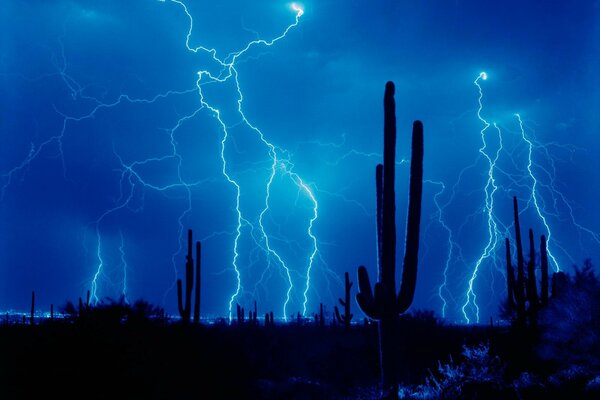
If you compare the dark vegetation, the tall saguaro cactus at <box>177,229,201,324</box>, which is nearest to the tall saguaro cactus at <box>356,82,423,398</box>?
the dark vegetation

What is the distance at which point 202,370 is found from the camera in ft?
40.3

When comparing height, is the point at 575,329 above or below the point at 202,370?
above

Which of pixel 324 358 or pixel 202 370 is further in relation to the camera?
pixel 324 358

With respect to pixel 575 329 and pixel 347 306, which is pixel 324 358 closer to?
pixel 575 329

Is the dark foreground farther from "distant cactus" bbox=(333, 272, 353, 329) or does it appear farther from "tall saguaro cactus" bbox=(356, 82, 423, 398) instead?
"distant cactus" bbox=(333, 272, 353, 329)

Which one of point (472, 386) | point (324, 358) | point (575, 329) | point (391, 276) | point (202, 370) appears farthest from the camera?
point (324, 358)

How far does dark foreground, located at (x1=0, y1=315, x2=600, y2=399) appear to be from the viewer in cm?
908

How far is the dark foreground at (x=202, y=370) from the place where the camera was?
29.8ft

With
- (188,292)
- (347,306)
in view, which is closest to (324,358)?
(188,292)

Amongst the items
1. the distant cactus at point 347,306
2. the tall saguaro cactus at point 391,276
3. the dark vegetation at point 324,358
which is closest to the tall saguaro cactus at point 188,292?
the dark vegetation at point 324,358

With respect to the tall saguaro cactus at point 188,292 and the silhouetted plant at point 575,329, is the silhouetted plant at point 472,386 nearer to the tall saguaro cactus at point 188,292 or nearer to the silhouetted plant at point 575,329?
the silhouetted plant at point 575,329

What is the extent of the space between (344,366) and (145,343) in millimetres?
8521

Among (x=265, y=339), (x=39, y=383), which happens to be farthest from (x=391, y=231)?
(x=265, y=339)

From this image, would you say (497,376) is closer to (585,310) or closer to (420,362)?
(585,310)
